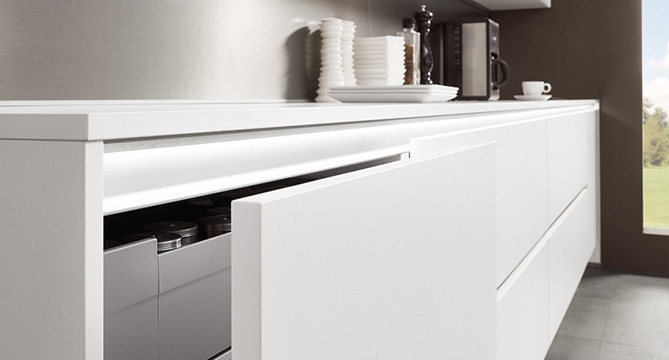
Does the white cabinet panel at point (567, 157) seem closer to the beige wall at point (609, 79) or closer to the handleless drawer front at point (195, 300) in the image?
the beige wall at point (609, 79)

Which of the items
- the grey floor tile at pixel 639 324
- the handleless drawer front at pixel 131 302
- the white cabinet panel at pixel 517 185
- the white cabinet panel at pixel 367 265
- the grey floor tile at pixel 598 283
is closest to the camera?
the white cabinet panel at pixel 367 265

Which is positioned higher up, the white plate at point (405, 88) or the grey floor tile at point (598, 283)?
the white plate at point (405, 88)

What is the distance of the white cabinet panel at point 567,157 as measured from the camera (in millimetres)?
2170

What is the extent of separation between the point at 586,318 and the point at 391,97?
1892 mm

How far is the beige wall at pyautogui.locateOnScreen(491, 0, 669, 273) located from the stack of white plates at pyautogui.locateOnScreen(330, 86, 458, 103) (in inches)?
91.2

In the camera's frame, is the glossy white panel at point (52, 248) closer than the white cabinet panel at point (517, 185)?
Yes

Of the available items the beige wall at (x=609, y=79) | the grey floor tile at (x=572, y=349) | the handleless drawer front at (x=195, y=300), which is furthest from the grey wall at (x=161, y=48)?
the beige wall at (x=609, y=79)

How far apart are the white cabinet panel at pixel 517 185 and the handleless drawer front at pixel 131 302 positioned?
1.78ft

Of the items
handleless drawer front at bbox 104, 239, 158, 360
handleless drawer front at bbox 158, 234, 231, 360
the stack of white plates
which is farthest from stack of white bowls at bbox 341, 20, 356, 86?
handleless drawer front at bbox 104, 239, 158, 360

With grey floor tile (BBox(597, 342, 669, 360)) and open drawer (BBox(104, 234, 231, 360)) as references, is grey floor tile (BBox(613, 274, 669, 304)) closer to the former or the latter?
grey floor tile (BBox(597, 342, 669, 360))

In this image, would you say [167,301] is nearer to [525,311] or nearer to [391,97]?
[391,97]

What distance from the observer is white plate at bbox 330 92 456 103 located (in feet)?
4.25

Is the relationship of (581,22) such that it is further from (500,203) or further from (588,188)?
(500,203)

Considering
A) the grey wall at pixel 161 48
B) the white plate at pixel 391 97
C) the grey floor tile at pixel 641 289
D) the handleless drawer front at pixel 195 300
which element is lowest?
the grey floor tile at pixel 641 289
